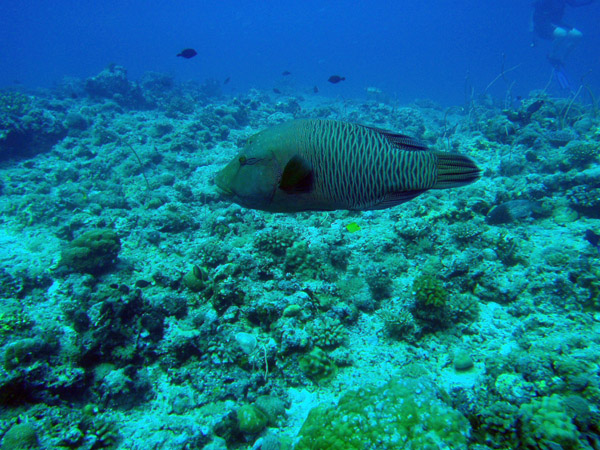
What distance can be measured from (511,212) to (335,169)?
753 centimetres

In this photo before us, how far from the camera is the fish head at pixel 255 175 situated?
6.89 ft

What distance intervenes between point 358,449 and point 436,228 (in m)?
5.48

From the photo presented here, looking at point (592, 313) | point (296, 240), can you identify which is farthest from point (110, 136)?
point (592, 313)

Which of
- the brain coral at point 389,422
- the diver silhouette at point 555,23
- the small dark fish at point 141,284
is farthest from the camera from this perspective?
the diver silhouette at point 555,23

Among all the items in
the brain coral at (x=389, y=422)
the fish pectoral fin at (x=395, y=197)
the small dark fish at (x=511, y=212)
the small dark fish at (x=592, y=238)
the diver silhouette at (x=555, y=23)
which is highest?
the diver silhouette at (x=555, y=23)

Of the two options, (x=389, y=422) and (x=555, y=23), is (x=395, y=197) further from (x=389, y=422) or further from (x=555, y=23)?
(x=555, y=23)

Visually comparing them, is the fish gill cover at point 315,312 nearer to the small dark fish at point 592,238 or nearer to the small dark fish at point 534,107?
the small dark fish at point 592,238

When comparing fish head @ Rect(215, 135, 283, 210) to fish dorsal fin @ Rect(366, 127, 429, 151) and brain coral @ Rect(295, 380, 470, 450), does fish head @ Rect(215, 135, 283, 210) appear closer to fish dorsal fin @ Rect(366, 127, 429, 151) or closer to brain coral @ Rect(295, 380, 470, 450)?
fish dorsal fin @ Rect(366, 127, 429, 151)

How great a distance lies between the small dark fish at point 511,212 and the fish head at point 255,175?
7.51 meters

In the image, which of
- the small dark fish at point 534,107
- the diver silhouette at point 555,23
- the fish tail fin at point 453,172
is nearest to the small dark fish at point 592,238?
the fish tail fin at point 453,172

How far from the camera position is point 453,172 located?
81.3 inches

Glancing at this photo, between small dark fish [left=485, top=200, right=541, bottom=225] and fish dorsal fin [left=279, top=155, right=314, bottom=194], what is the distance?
290 inches

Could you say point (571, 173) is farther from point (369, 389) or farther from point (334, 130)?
point (334, 130)

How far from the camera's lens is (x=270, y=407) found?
3658mm
